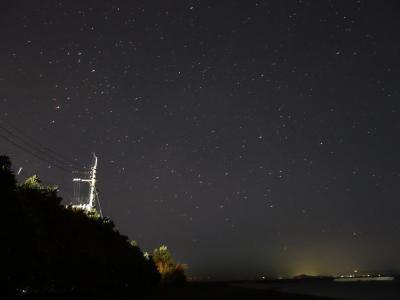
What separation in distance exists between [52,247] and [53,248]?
5.1 inches

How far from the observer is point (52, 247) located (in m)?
18.4

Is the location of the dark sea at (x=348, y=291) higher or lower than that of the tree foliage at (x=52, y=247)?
lower

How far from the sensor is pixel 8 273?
14.0 meters

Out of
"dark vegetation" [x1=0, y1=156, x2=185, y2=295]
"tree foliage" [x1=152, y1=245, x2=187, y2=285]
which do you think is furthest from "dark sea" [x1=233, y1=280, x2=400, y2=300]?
"dark vegetation" [x1=0, y1=156, x2=185, y2=295]

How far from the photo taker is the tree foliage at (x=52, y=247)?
1472 centimetres

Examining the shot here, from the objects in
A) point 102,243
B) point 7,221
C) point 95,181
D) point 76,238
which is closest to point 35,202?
point 76,238

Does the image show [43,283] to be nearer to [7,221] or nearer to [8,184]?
[7,221]

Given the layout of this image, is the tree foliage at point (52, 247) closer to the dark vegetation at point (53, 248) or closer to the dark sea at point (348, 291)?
the dark vegetation at point (53, 248)

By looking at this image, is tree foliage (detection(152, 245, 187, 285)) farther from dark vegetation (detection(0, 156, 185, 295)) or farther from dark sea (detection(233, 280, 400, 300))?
dark sea (detection(233, 280, 400, 300))

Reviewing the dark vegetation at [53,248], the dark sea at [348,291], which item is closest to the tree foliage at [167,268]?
the dark vegetation at [53,248]

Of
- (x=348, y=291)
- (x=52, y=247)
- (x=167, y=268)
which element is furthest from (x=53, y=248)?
(x=348, y=291)

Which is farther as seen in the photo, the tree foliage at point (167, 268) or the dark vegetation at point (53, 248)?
the tree foliage at point (167, 268)

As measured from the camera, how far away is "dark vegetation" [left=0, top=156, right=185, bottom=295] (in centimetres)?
1471

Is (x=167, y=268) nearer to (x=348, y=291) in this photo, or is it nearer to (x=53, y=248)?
(x=53, y=248)
